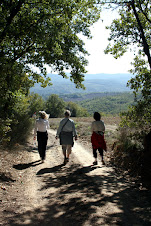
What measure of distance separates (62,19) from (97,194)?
8.37 m

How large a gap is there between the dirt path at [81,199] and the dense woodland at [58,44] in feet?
5.48

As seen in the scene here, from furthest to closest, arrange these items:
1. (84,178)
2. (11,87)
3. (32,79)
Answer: (32,79), (11,87), (84,178)

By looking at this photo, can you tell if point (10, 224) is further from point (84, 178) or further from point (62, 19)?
point (62, 19)

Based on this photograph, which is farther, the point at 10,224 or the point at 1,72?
the point at 1,72

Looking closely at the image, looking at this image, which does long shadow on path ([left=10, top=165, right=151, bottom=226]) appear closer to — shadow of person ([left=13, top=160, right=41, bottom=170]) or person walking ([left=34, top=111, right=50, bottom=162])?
shadow of person ([left=13, top=160, right=41, bottom=170])

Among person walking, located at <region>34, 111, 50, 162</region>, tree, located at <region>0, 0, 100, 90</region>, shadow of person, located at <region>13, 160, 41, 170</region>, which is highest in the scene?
tree, located at <region>0, 0, 100, 90</region>

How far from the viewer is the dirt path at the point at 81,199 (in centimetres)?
384

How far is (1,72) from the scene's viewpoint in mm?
7219

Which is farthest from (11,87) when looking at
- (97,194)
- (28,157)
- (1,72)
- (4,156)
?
(97,194)

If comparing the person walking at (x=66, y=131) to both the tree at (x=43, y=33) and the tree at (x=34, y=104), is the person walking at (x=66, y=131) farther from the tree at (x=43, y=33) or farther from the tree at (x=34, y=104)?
the tree at (x=34, y=104)

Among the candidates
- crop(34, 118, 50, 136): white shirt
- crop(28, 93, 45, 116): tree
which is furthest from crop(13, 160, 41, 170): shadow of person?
crop(28, 93, 45, 116): tree

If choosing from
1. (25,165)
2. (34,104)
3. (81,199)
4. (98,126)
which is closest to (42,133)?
(25,165)

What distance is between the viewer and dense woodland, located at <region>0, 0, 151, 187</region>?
8445mm

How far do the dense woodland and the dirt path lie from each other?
65.7 inches
